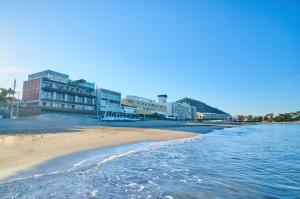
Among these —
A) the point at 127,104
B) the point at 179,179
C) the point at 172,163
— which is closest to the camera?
the point at 179,179

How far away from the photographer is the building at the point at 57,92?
64938 mm

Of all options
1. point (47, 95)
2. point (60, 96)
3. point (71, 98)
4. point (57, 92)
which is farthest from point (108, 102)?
point (47, 95)

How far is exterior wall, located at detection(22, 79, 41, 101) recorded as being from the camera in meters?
65.1

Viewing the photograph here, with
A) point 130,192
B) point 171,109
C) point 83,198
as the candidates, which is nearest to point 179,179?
point 130,192

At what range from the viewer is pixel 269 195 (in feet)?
22.1

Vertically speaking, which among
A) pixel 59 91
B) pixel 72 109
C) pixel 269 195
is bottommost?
pixel 269 195

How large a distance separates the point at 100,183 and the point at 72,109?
67125mm

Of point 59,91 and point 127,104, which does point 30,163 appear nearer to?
point 59,91

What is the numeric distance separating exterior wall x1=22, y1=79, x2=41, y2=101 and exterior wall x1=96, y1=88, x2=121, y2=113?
2187 centimetres

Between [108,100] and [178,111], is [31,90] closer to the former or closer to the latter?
[108,100]

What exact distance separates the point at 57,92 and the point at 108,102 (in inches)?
838

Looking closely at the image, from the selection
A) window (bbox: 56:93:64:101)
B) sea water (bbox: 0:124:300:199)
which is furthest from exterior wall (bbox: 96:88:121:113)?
sea water (bbox: 0:124:300:199)

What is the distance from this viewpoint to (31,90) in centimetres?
6738

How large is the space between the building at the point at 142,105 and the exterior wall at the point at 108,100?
17.5 meters
